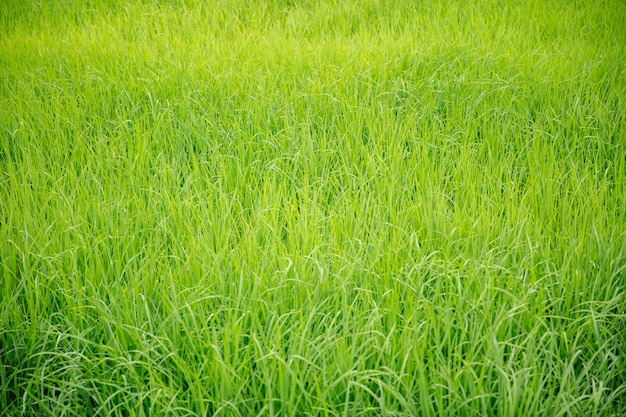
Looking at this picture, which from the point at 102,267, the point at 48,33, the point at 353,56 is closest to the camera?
the point at 102,267

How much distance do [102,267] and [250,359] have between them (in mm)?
766

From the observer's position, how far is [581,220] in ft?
7.67

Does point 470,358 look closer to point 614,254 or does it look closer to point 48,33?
point 614,254

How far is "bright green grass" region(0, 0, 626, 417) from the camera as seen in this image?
1638 mm

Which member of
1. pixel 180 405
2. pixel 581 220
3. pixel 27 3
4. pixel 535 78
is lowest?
pixel 180 405

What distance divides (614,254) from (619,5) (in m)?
3.94

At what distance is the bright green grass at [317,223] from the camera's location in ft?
5.37

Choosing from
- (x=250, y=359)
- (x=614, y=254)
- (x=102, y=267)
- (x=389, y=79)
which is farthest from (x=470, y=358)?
(x=389, y=79)

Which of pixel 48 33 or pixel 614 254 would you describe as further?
pixel 48 33

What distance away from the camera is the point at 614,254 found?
208 centimetres

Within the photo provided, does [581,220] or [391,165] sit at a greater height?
[391,165]

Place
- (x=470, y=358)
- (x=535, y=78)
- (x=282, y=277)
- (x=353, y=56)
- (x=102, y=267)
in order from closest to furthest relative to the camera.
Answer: (x=470, y=358), (x=282, y=277), (x=102, y=267), (x=535, y=78), (x=353, y=56)

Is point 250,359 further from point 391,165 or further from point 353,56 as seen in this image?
point 353,56

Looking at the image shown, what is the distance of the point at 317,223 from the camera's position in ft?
7.68
